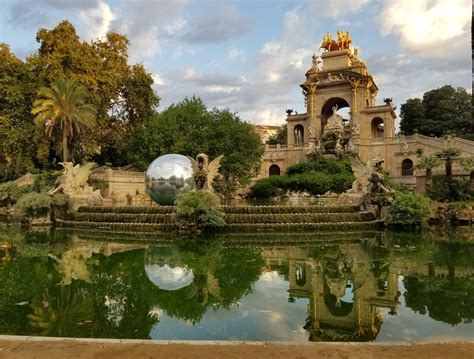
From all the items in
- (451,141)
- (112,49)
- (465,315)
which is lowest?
(465,315)

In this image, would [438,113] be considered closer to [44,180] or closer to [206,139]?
[206,139]

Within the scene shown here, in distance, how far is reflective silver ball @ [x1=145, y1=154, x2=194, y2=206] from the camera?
20578 mm

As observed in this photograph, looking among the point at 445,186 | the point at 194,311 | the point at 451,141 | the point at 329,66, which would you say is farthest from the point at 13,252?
the point at 329,66

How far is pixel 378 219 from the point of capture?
19.9 meters

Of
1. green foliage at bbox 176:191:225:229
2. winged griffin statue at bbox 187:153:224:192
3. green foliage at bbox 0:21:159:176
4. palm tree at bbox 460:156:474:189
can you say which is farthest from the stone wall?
palm tree at bbox 460:156:474:189

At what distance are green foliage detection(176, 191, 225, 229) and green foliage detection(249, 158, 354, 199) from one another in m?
18.4

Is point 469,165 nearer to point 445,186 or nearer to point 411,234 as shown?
point 445,186

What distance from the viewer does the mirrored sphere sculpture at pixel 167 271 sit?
9156mm

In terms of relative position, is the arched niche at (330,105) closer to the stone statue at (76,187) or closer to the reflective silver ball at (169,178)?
the stone statue at (76,187)

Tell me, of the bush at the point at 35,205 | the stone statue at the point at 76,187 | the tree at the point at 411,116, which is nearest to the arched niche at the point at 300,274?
the bush at the point at 35,205

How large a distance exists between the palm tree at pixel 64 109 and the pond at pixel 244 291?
19.4 m

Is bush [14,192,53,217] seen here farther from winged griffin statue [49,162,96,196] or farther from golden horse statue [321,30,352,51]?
golden horse statue [321,30,352,51]

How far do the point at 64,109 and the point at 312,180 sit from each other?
777 inches

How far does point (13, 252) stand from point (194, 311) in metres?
9.02
